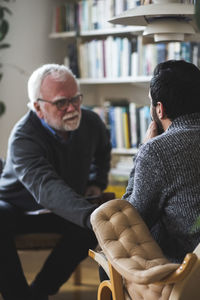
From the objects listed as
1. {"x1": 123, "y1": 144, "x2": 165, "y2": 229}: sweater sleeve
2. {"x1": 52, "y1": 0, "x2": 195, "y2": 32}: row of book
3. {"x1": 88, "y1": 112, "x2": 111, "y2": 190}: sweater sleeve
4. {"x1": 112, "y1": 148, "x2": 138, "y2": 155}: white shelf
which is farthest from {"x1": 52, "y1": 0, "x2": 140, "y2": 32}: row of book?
{"x1": 123, "y1": 144, "x2": 165, "y2": 229}: sweater sleeve

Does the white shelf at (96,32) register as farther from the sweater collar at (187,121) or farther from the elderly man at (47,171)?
the sweater collar at (187,121)

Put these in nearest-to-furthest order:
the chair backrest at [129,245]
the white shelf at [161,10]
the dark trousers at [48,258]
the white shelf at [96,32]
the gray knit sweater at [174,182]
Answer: the chair backrest at [129,245], the gray knit sweater at [174,182], the white shelf at [161,10], the dark trousers at [48,258], the white shelf at [96,32]

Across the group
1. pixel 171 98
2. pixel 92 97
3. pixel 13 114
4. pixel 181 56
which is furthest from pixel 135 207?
pixel 92 97

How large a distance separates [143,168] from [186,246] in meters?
0.24

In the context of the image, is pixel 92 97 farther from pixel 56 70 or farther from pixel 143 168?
pixel 143 168

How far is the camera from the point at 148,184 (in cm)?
145

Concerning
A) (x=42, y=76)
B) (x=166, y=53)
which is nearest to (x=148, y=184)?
(x=42, y=76)

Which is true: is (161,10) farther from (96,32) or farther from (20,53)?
(20,53)

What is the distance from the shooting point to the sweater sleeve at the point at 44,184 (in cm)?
211

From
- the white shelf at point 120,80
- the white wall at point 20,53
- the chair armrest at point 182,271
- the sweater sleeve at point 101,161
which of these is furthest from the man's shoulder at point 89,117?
the chair armrest at point 182,271

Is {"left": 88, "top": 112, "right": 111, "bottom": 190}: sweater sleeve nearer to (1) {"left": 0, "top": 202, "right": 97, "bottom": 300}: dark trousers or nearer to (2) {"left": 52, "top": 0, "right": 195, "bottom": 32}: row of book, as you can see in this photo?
(1) {"left": 0, "top": 202, "right": 97, "bottom": 300}: dark trousers

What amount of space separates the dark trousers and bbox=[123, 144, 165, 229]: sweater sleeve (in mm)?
1039

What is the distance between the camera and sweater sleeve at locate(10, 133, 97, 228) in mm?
2107

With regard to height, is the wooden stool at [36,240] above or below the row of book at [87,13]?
below
